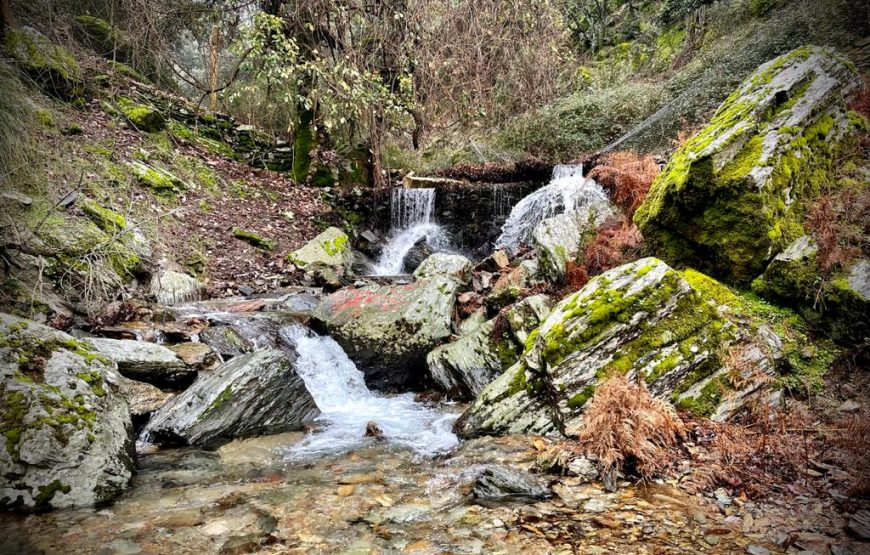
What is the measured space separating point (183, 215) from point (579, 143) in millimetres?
10927

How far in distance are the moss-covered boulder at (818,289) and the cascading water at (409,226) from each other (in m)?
8.68

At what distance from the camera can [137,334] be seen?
5.78 metres

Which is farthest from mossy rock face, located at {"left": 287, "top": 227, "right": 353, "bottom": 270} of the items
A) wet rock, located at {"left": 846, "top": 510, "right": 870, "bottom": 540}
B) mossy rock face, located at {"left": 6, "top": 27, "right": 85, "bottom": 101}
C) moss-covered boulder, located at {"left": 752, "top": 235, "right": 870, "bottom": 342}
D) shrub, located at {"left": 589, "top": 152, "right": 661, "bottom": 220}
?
wet rock, located at {"left": 846, "top": 510, "right": 870, "bottom": 540}

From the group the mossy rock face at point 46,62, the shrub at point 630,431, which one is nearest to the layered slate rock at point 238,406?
the shrub at point 630,431

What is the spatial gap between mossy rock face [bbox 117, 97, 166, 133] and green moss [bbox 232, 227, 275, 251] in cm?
386

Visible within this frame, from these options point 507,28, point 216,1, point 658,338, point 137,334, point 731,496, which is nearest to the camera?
point 731,496

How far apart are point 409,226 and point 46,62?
342 inches

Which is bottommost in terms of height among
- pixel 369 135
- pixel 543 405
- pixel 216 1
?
pixel 543 405

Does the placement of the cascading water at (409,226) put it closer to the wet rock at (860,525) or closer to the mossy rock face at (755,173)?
the mossy rock face at (755,173)

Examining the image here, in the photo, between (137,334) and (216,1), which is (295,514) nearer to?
(137,334)

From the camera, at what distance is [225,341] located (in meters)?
6.03

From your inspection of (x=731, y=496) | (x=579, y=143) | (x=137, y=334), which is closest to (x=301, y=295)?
(x=137, y=334)

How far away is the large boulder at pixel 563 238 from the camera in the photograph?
6.32 metres

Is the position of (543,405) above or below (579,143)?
below
